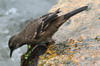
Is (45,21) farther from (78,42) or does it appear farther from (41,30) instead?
(78,42)

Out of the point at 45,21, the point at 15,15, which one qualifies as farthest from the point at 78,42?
the point at 15,15

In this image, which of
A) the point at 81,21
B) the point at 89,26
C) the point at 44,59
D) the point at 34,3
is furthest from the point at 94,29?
the point at 34,3

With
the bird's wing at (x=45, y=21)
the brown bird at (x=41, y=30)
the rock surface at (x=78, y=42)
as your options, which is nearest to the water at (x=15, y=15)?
Answer: the brown bird at (x=41, y=30)

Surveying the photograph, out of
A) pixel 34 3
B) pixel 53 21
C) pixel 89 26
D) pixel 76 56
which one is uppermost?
pixel 34 3

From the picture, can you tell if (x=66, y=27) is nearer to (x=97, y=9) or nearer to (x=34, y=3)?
(x=97, y=9)

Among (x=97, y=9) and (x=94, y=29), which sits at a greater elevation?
(x=97, y=9)

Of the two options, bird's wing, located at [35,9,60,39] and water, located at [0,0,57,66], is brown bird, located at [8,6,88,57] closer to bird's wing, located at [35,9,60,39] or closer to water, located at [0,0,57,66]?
bird's wing, located at [35,9,60,39]

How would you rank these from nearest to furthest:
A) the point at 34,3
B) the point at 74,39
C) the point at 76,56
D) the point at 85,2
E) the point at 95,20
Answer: the point at 76,56 < the point at 74,39 < the point at 95,20 < the point at 85,2 < the point at 34,3
